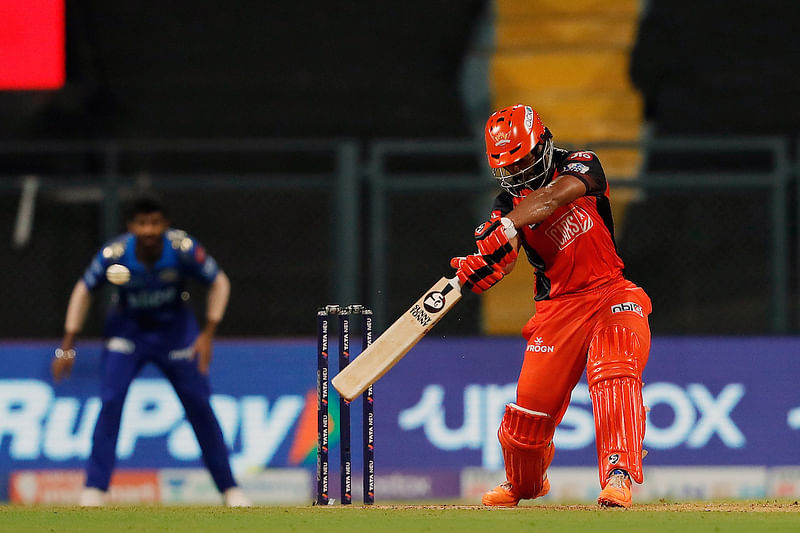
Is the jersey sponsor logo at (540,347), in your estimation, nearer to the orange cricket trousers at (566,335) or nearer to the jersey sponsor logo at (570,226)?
the orange cricket trousers at (566,335)

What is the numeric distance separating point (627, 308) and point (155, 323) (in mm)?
3156

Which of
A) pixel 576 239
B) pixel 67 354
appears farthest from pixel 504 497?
pixel 67 354

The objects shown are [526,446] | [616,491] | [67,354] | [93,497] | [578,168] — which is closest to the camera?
[616,491]

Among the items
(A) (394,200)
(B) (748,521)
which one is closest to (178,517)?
(B) (748,521)

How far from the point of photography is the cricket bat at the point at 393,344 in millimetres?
7066

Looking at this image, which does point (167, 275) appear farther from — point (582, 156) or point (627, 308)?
point (627, 308)

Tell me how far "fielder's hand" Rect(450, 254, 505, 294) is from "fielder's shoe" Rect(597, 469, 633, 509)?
3.18 ft

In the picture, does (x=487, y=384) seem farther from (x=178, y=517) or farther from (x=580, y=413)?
(x=178, y=517)

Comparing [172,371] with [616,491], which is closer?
[616,491]

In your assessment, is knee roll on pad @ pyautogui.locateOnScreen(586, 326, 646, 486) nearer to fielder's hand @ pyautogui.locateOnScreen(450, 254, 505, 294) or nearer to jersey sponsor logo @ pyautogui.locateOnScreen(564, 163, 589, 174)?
fielder's hand @ pyautogui.locateOnScreen(450, 254, 505, 294)

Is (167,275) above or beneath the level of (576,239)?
above

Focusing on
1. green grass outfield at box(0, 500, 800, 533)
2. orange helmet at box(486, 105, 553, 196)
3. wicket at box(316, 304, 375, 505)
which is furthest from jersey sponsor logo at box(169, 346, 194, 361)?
orange helmet at box(486, 105, 553, 196)

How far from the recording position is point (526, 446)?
24.2 ft

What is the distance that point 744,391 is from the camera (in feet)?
32.9
